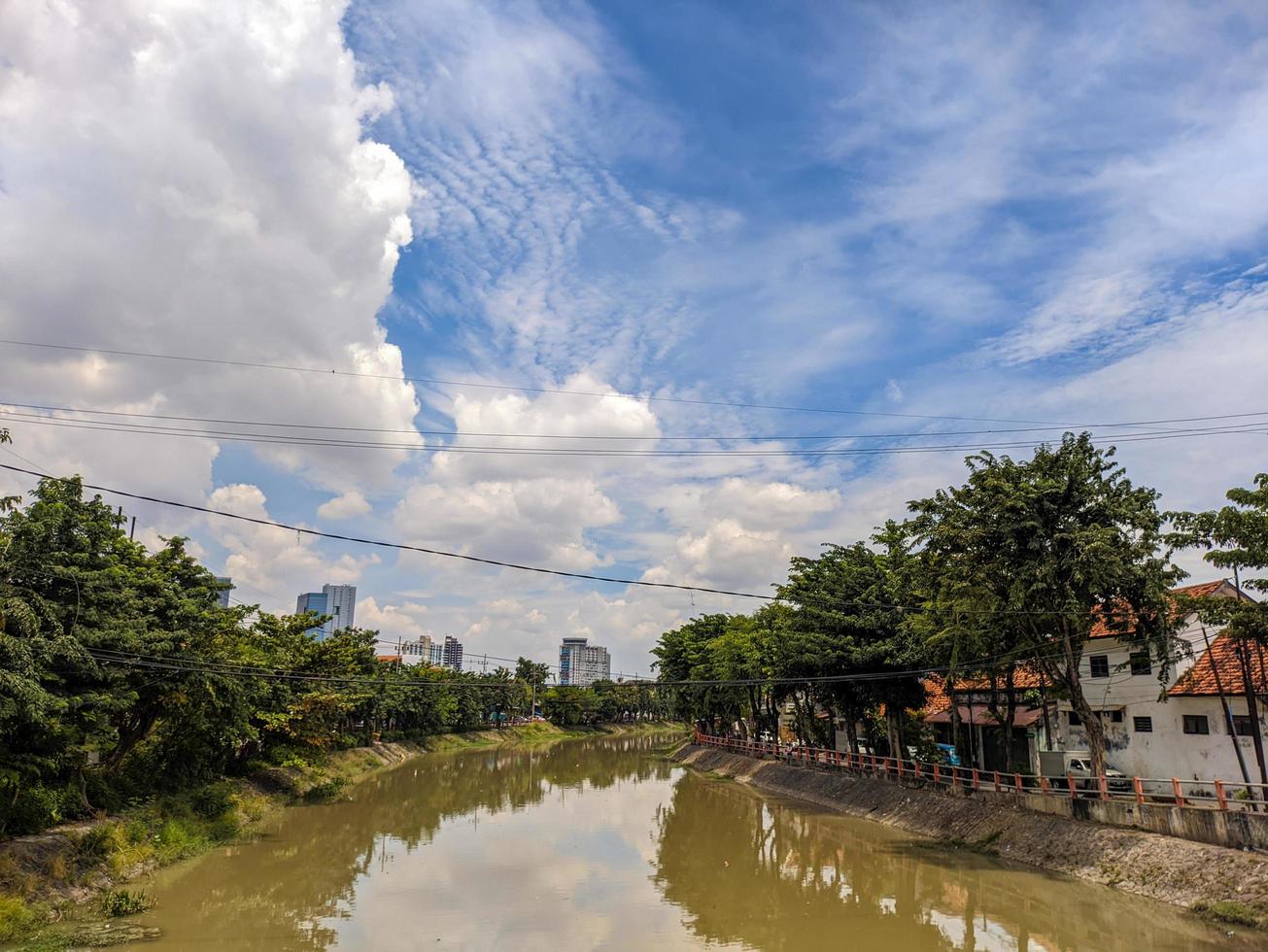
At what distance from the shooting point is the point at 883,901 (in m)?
22.7

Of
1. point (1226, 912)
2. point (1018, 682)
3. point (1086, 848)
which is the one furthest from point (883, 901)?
point (1018, 682)

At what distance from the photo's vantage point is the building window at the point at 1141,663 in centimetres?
2663

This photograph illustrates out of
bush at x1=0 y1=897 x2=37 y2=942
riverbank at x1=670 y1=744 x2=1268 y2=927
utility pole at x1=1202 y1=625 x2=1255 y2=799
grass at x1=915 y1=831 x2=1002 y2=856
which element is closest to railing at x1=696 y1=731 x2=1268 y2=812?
utility pole at x1=1202 y1=625 x2=1255 y2=799

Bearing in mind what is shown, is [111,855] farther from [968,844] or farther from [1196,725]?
[1196,725]

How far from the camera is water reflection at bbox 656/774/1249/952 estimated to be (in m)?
18.8

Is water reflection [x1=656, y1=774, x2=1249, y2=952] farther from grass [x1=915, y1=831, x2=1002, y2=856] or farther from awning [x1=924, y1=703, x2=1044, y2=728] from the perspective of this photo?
awning [x1=924, y1=703, x2=1044, y2=728]

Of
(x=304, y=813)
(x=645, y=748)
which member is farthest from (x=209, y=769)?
(x=645, y=748)

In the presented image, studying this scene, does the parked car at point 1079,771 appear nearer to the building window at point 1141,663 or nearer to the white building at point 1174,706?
the white building at point 1174,706

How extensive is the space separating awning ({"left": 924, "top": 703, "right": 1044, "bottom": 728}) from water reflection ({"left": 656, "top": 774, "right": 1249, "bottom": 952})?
10203 mm

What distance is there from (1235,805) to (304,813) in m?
37.1

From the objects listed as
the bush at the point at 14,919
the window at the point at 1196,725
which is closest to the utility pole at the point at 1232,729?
the window at the point at 1196,725

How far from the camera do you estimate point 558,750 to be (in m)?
86.8

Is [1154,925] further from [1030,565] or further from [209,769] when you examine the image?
[209,769]

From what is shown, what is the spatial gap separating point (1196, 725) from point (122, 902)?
3487 cm
